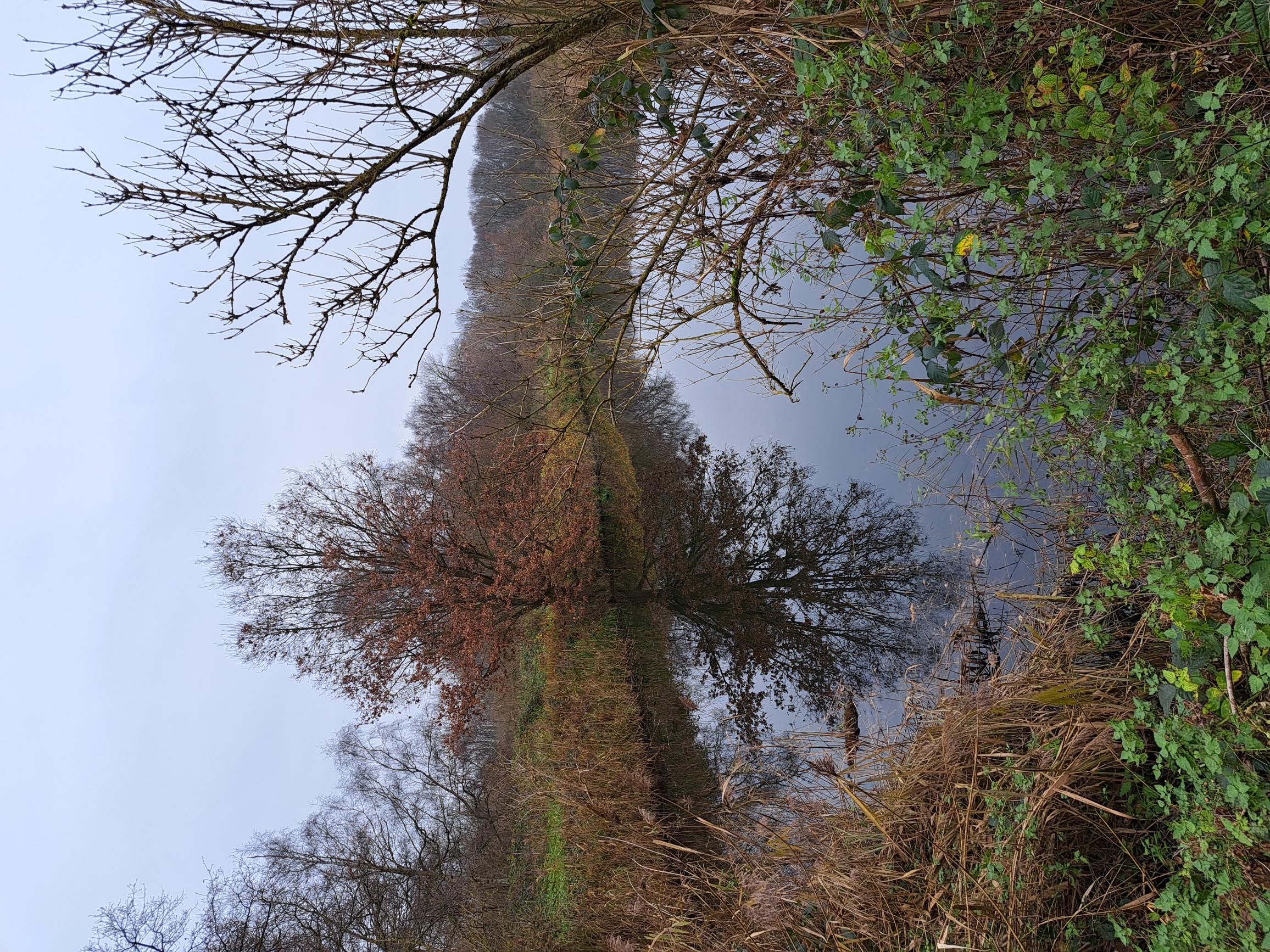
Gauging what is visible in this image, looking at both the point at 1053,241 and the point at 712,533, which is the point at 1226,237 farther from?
the point at 712,533

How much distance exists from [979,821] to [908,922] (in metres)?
0.59

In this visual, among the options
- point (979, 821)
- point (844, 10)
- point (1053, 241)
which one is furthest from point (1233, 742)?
point (844, 10)

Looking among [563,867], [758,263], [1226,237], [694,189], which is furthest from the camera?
[563,867]

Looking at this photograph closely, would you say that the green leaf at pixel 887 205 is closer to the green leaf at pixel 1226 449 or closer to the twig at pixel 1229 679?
the green leaf at pixel 1226 449

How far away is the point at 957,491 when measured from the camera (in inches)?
152

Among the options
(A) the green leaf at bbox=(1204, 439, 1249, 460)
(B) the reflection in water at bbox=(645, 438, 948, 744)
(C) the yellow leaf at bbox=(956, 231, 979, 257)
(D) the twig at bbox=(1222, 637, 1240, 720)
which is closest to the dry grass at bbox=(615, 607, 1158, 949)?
(D) the twig at bbox=(1222, 637, 1240, 720)

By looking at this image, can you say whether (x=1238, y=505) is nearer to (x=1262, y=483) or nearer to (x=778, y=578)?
(x=1262, y=483)

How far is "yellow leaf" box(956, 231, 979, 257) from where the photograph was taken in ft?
8.23

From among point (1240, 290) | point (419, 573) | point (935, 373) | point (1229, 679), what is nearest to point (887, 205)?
point (935, 373)

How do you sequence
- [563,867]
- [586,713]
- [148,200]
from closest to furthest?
1. [148,200]
2. [563,867]
3. [586,713]

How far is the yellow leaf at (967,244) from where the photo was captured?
8.23ft

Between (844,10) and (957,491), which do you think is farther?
(957,491)

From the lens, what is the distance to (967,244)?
108 inches

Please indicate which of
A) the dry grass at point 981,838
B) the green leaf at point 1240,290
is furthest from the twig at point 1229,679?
the green leaf at point 1240,290
